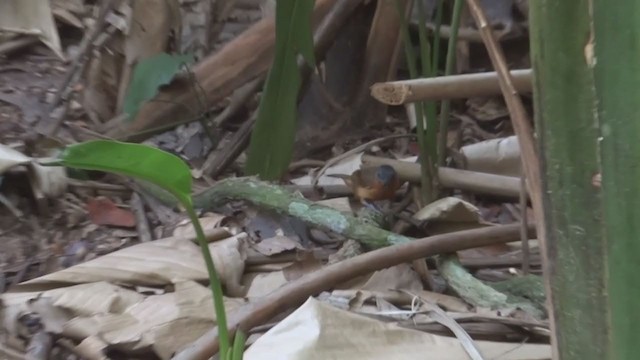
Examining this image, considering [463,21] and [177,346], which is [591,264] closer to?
[177,346]

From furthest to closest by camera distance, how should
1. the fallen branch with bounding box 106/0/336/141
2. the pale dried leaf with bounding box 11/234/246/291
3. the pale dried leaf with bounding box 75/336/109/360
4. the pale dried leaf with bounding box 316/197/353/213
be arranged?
the fallen branch with bounding box 106/0/336/141
the pale dried leaf with bounding box 316/197/353/213
the pale dried leaf with bounding box 11/234/246/291
the pale dried leaf with bounding box 75/336/109/360

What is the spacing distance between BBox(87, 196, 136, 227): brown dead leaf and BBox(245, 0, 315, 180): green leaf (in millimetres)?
180

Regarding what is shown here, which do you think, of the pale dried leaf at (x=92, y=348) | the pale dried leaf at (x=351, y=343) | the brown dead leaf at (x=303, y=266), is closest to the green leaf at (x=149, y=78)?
the brown dead leaf at (x=303, y=266)

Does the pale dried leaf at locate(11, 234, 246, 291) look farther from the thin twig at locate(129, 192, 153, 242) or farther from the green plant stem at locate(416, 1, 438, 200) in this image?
the green plant stem at locate(416, 1, 438, 200)

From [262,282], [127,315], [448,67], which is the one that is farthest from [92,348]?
[448,67]

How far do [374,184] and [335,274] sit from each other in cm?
42

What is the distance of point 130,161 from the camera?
469 millimetres

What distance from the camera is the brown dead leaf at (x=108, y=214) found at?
1.18 metres

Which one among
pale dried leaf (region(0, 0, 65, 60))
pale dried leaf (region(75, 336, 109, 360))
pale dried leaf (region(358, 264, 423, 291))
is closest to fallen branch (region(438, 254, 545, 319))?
pale dried leaf (region(358, 264, 423, 291))

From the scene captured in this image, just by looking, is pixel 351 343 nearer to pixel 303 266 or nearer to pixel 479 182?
pixel 303 266

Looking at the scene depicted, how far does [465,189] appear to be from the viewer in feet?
4.09

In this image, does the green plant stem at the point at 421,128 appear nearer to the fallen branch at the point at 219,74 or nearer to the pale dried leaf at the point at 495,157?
the pale dried leaf at the point at 495,157

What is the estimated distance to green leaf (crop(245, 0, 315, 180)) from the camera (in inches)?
42.6

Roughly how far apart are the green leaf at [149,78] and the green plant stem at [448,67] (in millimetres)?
401
